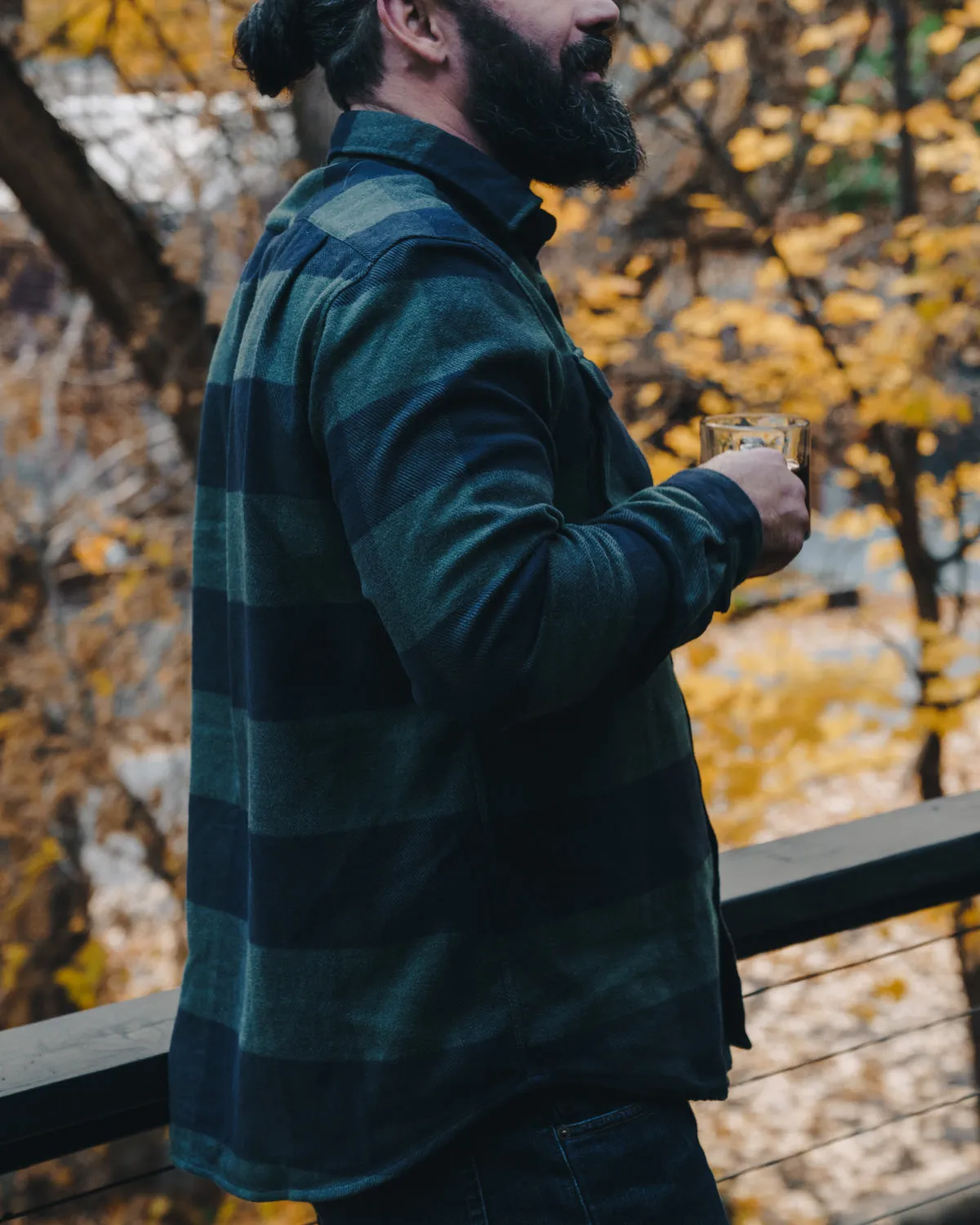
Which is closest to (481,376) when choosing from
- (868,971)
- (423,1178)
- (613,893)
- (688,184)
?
(613,893)

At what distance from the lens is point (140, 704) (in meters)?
4.96

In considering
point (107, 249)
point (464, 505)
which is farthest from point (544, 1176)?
A: point (107, 249)

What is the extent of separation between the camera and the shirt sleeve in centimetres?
96

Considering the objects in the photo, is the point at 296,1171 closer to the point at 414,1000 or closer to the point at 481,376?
the point at 414,1000

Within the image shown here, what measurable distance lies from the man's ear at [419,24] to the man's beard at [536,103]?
0.06ft

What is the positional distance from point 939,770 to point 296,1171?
14.1ft

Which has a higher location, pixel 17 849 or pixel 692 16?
pixel 692 16

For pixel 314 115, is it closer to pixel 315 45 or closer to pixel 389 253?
pixel 315 45

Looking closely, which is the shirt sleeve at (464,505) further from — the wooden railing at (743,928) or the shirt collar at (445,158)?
the wooden railing at (743,928)

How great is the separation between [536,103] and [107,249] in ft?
10.3

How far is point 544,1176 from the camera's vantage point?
1097 mm

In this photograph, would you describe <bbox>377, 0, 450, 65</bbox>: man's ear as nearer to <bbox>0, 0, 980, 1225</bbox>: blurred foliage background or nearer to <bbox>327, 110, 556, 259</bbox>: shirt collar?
<bbox>327, 110, 556, 259</bbox>: shirt collar

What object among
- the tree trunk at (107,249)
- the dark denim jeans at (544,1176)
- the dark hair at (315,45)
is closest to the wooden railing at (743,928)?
the dark denim jeans at (544,1176)

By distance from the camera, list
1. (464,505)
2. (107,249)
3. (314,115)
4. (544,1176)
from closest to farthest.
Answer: (464,505) → (544,1176) → (314,115) → (107,249)
